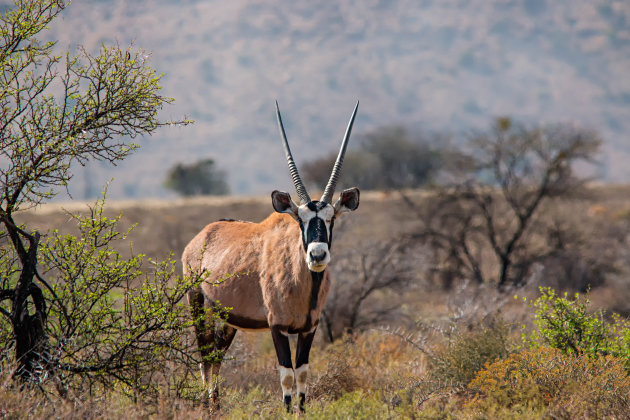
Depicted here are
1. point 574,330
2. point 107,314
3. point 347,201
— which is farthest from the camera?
point 574,330

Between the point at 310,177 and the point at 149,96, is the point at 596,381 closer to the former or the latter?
the point at 149,96

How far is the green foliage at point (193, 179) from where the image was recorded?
78.2 m

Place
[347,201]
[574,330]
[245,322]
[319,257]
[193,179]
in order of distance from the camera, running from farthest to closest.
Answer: [193,179] < [574,330] < [245,322] < [347,201] < [319,257]

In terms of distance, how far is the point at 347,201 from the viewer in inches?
299

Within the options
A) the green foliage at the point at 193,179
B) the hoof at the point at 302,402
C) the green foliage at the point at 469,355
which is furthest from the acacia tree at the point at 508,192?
the green foliage at the point at 193,179

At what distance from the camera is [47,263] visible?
6.86 metres

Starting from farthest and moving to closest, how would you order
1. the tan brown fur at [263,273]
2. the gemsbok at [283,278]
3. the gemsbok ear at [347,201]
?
the gemsbok ear at [347,201] < the tan brown fur at [263,273] < the gemsbok at [283,278]

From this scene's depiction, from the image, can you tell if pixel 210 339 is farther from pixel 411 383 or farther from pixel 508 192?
pixel 508 192

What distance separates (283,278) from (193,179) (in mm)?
72973

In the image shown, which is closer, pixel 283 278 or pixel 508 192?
pixel 283 278

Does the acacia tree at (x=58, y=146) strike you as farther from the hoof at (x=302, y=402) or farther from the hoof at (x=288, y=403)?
the hoof at (x=302, y=402)

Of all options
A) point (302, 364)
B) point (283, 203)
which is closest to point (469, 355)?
point (302, 364)

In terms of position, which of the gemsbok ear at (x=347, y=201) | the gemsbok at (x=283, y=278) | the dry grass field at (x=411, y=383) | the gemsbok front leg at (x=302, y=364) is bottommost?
the dry grass field at (x=411, y=383)

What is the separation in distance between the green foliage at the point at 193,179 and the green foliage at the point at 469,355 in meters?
71.3
